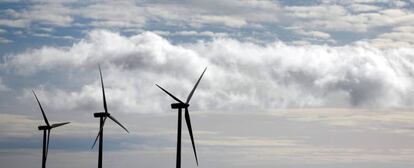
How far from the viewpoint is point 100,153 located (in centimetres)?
12888

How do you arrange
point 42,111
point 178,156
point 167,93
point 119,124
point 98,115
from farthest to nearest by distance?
point 42,111
point 98,115
point 119,124
point 167,93
point 178,156

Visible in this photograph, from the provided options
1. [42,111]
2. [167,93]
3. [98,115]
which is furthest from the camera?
[42,111]

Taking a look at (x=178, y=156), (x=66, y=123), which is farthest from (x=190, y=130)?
(x=66, y=123)

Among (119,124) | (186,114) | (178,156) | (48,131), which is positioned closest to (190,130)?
(186,114)

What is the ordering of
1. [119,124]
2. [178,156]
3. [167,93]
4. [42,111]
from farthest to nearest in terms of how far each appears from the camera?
[42,111], [119,124], [167,93], [178,156]

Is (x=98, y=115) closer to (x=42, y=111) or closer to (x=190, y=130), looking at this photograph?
(x=42, y=111)

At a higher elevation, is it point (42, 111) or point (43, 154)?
point (42, 111)

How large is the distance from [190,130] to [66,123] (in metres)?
48.5

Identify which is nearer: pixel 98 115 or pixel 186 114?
pixel 186 114

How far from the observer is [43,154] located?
15088 centimetres

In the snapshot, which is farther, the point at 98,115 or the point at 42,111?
the point at 42,111

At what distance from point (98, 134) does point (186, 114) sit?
33.2 meters

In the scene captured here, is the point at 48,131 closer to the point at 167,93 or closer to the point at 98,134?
the point at 98,134

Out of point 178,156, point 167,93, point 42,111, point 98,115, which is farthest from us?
point 42,111
